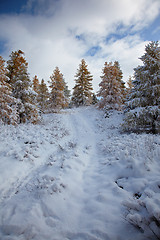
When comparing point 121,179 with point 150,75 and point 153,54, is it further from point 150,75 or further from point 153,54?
point 153,54

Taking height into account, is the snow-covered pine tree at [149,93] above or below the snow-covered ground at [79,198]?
above

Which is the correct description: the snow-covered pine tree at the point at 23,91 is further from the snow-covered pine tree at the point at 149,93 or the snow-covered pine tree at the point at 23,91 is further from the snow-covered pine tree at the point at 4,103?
the snow-covered pine tree at the point at 149,93

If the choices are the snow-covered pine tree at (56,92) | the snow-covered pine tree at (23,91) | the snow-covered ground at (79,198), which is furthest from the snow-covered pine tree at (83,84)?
the snow-covered ground at (79,198)

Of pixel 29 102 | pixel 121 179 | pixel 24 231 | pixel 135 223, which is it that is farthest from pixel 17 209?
pixel 29 102

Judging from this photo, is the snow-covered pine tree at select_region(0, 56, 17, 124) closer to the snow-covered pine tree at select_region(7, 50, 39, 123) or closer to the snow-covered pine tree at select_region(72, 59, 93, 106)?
the snow-covered pine tree at select_region(7, 50, 39, 123)

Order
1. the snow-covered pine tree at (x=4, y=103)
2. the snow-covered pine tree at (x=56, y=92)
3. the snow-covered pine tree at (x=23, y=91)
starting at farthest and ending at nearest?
the snow-covered pine tree at (x=56, y=92)
the snow-covered pine tree at (x=23, y=91)
the snow-covered pine tree at (x=4, y=103)

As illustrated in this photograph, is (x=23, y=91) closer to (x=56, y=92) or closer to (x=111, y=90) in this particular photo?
(x=56, y=92)

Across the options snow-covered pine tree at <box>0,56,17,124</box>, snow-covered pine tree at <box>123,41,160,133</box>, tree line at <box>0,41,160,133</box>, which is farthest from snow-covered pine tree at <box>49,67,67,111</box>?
snow-covered pine tree at <box>123,41,160,133</box>

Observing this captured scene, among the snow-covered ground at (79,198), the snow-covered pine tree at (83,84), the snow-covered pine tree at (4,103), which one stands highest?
the snow-covered pine tree at (83,84)

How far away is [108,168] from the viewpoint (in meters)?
4.93

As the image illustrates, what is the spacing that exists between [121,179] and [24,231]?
3.16 m

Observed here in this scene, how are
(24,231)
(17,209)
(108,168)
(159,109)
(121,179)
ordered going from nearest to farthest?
1. (24,231)
2. (17,209)
3. (121,179)
4. (108,168)
5. (159,109)

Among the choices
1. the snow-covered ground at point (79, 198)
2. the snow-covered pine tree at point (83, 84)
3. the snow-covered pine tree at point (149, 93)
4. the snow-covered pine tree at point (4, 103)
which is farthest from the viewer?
the snow-covered pine tree at point (83, 84)

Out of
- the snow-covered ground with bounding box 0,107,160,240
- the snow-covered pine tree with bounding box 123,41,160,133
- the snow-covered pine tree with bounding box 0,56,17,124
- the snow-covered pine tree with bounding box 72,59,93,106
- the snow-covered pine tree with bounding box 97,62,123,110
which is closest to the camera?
the snow-covered ground with bounding box 0,107,160,240
